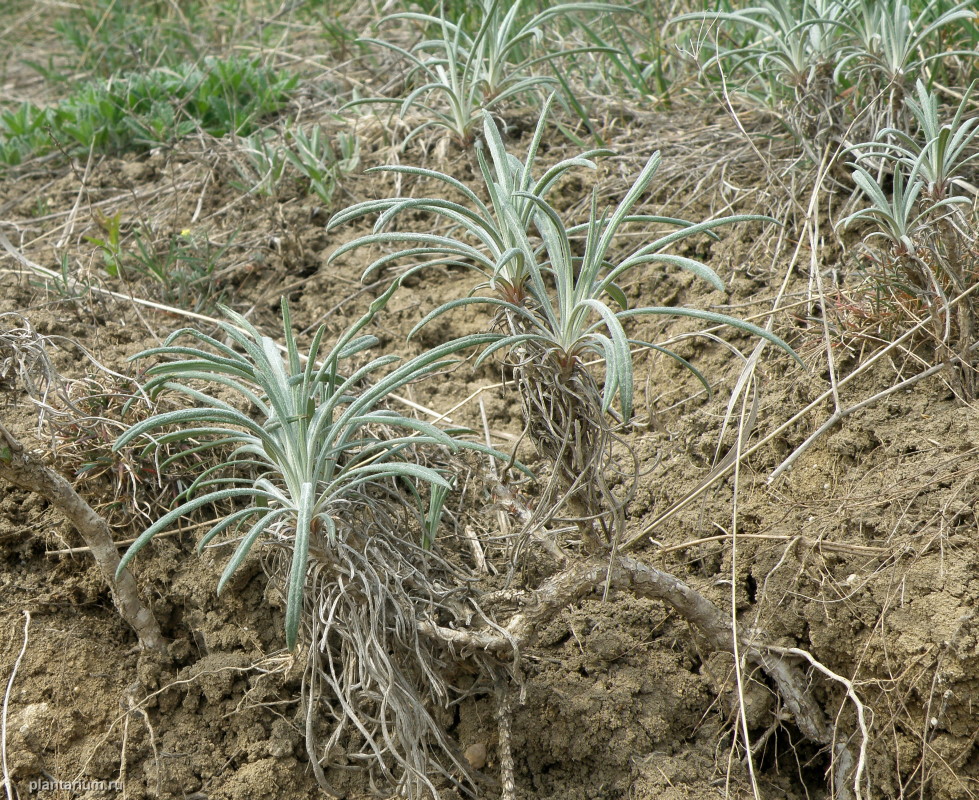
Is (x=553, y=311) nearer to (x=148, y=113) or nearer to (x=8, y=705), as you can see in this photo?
(x=8, y=705)

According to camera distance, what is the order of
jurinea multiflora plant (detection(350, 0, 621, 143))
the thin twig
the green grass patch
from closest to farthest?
the thin twig, jurinea multiflora plant (detection(350, 0, 621, 143)), the green grass patch

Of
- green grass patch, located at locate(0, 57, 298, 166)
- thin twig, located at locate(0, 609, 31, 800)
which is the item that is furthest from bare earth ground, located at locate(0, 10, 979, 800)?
green grass patch, located at locate(0, 57, 298, 166)

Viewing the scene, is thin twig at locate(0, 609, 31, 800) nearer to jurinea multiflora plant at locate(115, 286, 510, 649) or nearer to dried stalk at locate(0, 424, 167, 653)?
dried stalk at locate(0, 424, 167, 653)

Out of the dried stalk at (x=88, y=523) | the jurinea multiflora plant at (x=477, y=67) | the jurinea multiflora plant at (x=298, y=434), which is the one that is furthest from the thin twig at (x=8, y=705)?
the jurinea multiflora plant at (x=477, y=67)

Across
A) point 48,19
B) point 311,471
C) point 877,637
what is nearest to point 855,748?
point 877,637

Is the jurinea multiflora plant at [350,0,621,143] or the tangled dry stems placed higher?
the jurinea multiflora plant at [350,0,621,143]

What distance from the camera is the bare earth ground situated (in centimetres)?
204

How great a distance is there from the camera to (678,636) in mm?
2270

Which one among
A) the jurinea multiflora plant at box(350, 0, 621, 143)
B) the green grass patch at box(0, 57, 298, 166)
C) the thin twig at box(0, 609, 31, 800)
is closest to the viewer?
the thin twig at box(0, 609, 31, 800)

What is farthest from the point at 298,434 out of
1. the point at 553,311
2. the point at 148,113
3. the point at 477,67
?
the point at 148,113

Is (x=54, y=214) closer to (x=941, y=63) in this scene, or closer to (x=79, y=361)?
(x=79, y=361)

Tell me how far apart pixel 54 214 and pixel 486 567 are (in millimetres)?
2427

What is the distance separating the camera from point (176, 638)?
2320mm

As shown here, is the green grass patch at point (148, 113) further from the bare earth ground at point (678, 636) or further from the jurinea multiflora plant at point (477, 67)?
the bare earth ground at point (678, 636)
